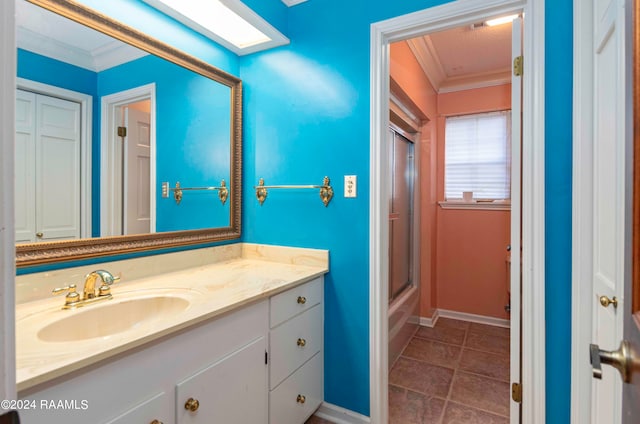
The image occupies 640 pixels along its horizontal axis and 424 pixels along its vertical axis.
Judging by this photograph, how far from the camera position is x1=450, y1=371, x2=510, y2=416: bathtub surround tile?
191 cm

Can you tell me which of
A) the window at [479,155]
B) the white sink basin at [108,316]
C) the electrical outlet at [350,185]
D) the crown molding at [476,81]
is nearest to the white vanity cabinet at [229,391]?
the white sink basin at [108,316]

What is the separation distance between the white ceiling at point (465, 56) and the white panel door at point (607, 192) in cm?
133

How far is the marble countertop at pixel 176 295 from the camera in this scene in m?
0.75

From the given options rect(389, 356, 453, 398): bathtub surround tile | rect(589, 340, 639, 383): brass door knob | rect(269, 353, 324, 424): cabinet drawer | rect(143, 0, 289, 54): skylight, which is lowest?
rect(389, 356, 453, 398): bathtub surround tile

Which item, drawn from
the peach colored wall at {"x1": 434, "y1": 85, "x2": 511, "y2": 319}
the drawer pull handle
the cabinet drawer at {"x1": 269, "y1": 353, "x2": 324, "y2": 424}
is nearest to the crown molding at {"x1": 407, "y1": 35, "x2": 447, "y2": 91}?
the peach colored wall at {"x1": 434, "y1": 85, "x2": 511, "y2": 319}

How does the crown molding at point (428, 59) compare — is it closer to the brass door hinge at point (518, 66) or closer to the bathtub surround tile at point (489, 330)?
the brass door hinge at point (518, 66)

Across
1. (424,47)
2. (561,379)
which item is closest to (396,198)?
(424,47)

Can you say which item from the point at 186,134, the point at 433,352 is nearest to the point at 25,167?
the point at 186,134

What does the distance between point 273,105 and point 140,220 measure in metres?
0.99

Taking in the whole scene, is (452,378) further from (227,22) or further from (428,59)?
(227,22)

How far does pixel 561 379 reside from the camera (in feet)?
4.36

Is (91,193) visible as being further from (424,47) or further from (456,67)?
(456,67)

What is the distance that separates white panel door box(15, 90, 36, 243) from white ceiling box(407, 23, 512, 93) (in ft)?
7.62

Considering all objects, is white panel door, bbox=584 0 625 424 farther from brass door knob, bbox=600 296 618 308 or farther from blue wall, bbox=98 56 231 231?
blue wall, bbox=98 56 231 231
